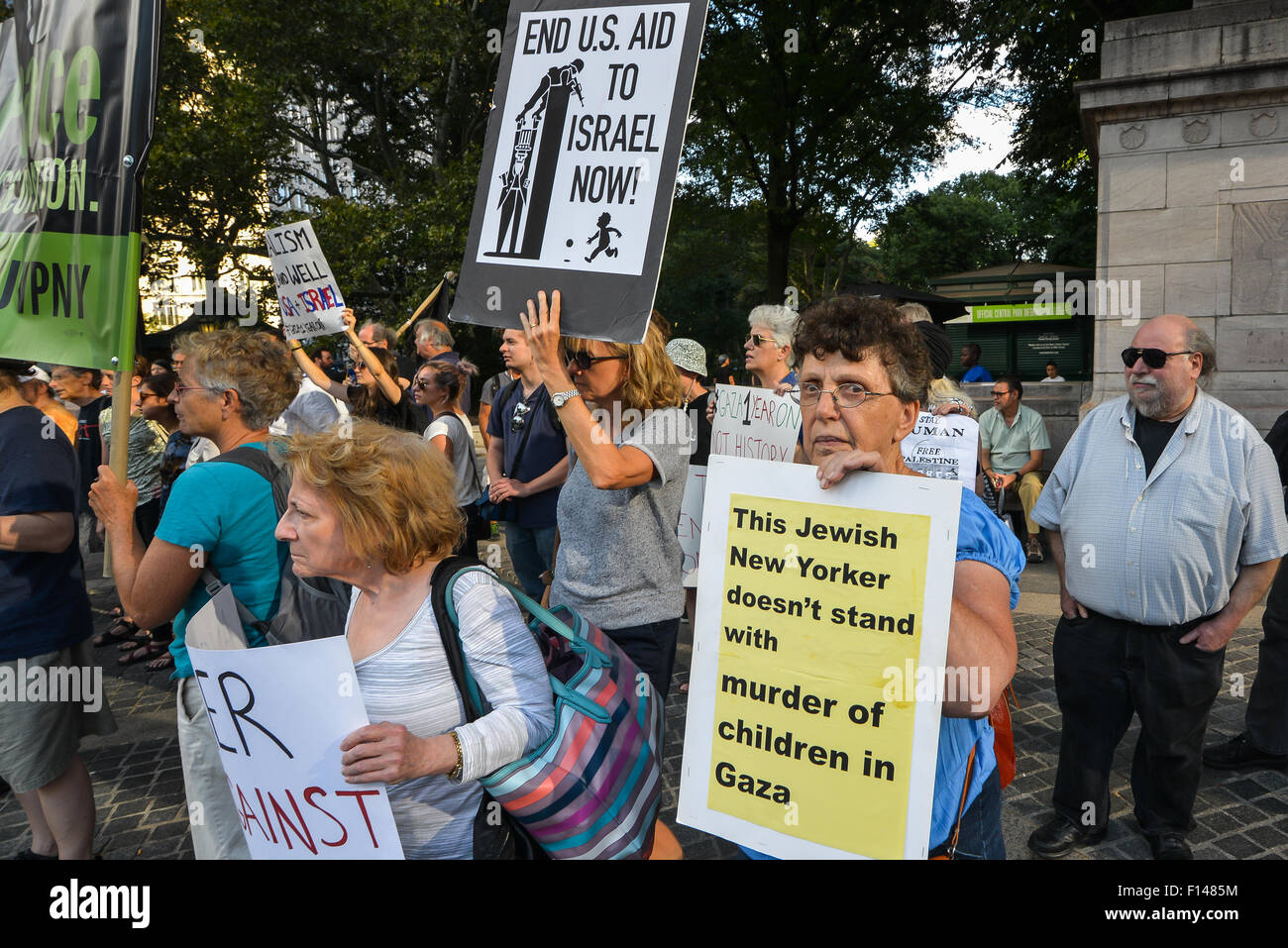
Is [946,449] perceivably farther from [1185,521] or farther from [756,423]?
[756,423]

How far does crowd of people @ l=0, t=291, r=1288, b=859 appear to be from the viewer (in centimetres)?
196

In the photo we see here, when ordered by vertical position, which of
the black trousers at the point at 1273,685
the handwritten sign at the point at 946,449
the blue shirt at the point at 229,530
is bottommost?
the black trousers at the point at 1273,685

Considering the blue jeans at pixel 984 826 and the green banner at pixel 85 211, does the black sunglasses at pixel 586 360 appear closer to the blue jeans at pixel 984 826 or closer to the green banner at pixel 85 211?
the green banner at pixel 85 211

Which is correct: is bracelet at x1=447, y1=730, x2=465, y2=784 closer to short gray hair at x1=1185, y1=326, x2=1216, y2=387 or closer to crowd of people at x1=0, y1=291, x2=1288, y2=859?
crowd of people at x1=0, y1=291, x2=1288, y2=859

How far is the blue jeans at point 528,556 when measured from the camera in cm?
537

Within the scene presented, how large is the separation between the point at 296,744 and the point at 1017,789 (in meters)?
3.47

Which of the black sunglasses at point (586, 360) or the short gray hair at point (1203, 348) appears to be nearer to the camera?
the black sunglasses at point (586, 360)

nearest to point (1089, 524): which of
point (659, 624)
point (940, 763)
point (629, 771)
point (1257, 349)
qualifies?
point (659, 624)

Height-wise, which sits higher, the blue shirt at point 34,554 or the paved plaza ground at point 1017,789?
the blue shirt at point 34,554

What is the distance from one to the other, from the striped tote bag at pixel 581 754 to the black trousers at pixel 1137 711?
2311mm

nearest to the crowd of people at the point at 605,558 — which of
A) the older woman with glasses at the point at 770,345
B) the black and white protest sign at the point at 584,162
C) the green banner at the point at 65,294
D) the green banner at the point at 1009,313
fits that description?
the black and white protest sign at the point at 584,162

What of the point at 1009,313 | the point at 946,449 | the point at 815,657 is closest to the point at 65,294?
the point at 815,657

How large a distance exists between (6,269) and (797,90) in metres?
17.8
